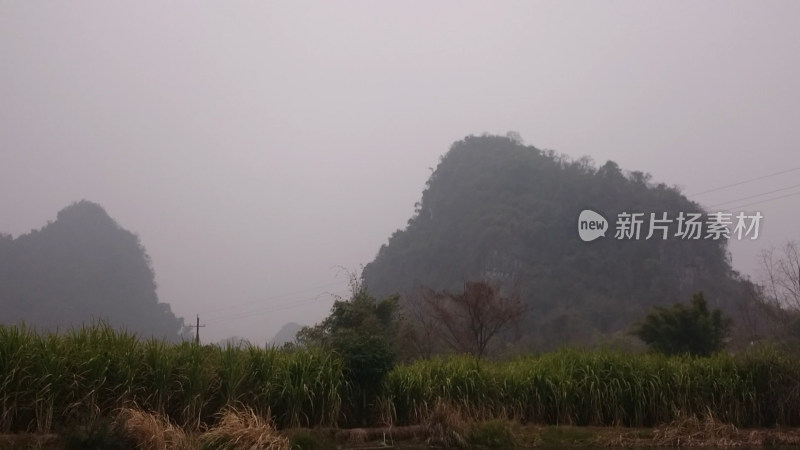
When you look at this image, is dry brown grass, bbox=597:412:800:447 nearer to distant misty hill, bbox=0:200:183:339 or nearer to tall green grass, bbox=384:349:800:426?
tall green grass, bbox=384:349:800:426

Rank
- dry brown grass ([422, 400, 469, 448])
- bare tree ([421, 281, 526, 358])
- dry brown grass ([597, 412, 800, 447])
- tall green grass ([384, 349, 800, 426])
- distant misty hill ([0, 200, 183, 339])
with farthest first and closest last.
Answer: distant misty hill ([0, 200, 183, 339])
bare tree ([421, 281, 526, 358])
tall green grass ([384, 349, 800, 426])
dry brown grass ([597, 412, 800, 447])
dry brown grass ([422, 400, 469, 448])

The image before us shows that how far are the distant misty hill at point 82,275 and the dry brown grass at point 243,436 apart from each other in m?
51.0

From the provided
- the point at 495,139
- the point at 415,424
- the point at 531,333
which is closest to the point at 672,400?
the point at 415,424

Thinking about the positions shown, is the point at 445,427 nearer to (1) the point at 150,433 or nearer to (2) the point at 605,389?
(2) the point at 605,389

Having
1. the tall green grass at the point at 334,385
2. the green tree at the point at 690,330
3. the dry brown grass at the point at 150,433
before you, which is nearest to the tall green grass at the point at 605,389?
the tall green grass at the point at 334,385

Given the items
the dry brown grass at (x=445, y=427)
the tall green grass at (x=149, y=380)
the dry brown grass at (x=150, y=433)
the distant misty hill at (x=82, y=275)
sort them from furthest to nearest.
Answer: the distant misty hill at (x=82, y=275), the dry brown grass at (x=445, y=427), the tall green grass at (x=149, y=380), the dry brown grass at (x=150, y=433)

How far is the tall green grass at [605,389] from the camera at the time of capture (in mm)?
11891

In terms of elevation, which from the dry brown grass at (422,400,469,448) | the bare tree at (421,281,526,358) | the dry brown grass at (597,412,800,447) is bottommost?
the dry brown grass at (597,412,800,447)

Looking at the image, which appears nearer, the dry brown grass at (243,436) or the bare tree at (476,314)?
the dry brown grass at (243,436)

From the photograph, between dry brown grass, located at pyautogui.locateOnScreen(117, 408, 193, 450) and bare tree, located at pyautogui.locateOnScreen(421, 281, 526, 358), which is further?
bare tree, located at pyautogui.locateOnScreen(421, 281, 526, 358)

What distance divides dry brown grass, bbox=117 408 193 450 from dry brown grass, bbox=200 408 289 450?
12.0 inches

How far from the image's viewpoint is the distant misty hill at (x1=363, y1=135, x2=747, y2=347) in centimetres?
4647

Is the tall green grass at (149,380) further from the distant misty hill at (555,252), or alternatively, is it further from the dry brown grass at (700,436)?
the distant misty hill at (555,252)

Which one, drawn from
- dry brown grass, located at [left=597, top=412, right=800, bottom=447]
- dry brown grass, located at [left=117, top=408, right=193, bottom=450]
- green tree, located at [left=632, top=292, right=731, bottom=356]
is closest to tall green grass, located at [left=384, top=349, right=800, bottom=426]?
dry brown grass, located at [left=597, top=412, right=800, bottom=447]
